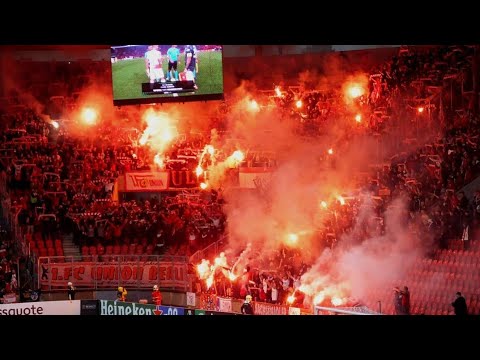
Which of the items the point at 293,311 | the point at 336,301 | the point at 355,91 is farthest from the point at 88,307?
the point at 355,91

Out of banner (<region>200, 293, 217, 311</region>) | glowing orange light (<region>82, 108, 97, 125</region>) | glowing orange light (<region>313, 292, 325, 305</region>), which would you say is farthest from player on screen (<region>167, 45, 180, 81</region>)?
glowing orange light (<region>313, 292, 325, 305</region>)

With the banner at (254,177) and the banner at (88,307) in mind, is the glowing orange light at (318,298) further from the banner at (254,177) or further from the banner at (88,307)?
the banner at (254,177)

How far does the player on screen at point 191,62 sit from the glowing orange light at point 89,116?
317 cm

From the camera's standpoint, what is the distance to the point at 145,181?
17891mm

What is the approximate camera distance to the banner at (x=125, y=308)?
13367 millimetres

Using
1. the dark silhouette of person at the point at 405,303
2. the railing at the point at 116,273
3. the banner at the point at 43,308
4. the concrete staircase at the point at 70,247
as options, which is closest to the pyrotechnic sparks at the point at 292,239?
the railing at the point at 116,273

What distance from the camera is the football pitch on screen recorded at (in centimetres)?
1606

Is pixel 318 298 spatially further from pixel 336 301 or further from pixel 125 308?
pixel 125 308

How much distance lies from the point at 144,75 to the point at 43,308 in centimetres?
485

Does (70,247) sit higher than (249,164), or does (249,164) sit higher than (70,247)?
(249,164)
